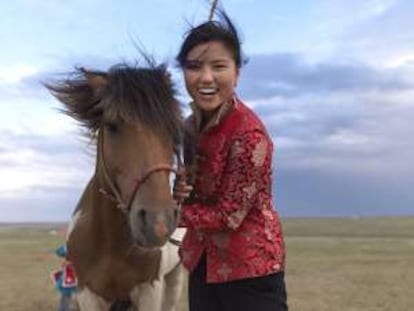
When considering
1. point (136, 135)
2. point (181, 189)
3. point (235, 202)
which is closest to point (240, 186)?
point (235, 202)

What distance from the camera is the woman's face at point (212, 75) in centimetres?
353

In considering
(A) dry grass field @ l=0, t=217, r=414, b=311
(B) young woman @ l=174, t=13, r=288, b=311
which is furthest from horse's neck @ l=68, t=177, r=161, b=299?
(A) dry grass field @ l=0, t=217, r=414, b=311

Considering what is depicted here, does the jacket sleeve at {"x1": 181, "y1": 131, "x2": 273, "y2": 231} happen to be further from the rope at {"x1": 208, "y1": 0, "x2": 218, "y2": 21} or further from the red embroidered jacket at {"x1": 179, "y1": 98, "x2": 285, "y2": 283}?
the rope at {"x1": 208, "y1": 0, "x2": 218, "y2": 21}

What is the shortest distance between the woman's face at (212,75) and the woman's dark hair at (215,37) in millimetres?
28

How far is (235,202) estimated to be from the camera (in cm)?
338

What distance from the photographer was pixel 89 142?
4.75 meters

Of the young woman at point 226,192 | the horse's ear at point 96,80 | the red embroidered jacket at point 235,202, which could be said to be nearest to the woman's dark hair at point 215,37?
the young woman at point 226,192

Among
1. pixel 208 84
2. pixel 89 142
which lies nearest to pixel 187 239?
pixel 208 84

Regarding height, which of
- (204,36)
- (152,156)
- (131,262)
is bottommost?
(131,262)

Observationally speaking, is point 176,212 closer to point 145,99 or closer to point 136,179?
point 136,179

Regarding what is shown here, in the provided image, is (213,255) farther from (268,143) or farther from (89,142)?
(89,142)

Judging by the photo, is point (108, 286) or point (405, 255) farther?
point (405, 255)

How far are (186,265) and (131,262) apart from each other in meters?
1.82

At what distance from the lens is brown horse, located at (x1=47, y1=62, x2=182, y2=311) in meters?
3.66
